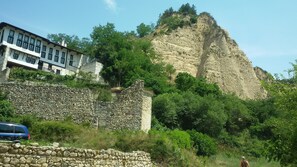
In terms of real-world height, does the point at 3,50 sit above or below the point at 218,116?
above

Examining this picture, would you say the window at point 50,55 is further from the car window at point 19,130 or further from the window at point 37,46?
the car window at point 19,130

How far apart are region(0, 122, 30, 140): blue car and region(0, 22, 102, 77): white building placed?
23.4m

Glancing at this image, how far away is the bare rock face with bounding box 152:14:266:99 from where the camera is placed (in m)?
71.9

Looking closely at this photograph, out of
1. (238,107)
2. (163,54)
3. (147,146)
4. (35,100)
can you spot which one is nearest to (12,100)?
(35,100)

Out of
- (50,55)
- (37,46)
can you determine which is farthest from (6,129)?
(50,55)

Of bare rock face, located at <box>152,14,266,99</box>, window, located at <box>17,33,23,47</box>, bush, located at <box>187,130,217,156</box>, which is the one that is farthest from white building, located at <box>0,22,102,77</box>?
bare rock face, located at <box>152,14,266,99</box>

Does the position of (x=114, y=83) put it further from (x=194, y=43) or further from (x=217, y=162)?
(x=194, y=43)

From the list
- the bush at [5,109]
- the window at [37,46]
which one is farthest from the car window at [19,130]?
the window at [37,46]

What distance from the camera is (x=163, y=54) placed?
238 feet

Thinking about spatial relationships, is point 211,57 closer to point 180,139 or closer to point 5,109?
point 180,139

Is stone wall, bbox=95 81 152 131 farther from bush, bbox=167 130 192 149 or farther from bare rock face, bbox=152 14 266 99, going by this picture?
bare rock face, bbox=152 14 266 99

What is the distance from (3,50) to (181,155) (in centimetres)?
3107

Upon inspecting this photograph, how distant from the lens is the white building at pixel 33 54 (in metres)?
41.4

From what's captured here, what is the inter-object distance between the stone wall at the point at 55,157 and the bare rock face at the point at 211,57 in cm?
5903
